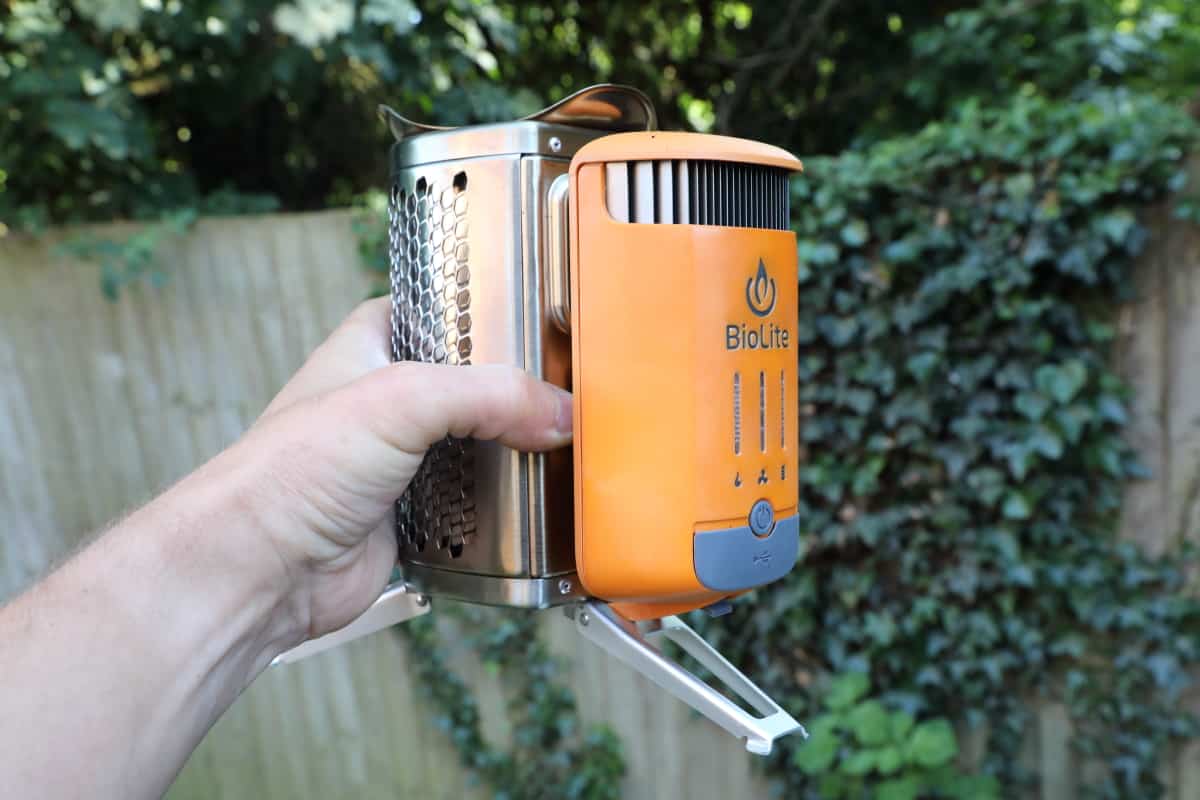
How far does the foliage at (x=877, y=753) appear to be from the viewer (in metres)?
2.35

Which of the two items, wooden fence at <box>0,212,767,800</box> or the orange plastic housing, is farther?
wooden fence at <box>0,212,767,800</box>

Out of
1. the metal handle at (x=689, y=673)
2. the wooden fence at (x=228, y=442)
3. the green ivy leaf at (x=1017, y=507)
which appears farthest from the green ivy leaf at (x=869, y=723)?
the metal handle at (x=689, y=673)

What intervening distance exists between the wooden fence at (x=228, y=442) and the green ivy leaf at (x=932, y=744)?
0.50m

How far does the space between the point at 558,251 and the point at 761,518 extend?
0.30m

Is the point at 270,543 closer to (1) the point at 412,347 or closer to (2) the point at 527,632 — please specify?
(1) the point at 412,347

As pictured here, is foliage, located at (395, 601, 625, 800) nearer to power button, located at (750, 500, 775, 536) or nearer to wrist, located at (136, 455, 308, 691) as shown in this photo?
wrist, located at (136, 455, 308, 691)

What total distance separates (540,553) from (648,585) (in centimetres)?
11

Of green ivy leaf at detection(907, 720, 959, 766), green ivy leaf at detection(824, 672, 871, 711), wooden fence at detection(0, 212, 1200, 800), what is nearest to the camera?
green ivy leaf at detection(907, 720, 959, 766)

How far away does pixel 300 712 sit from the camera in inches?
127

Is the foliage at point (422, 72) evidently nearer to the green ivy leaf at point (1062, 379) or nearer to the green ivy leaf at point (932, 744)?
the green ivy leaf at point (1062, 379)

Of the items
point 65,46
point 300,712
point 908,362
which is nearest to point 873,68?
point 908,362

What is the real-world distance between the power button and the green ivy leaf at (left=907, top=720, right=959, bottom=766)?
1.73m

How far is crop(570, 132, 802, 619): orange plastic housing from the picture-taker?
80 centimetres

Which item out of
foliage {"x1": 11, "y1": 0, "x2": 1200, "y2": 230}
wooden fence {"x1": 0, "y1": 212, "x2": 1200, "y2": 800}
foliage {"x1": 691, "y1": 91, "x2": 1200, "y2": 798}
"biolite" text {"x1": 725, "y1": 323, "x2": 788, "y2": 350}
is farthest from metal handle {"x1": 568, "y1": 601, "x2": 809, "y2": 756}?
foliage {"x1": 11, "y1": 0, "x2": 1200, "y2": 230}
